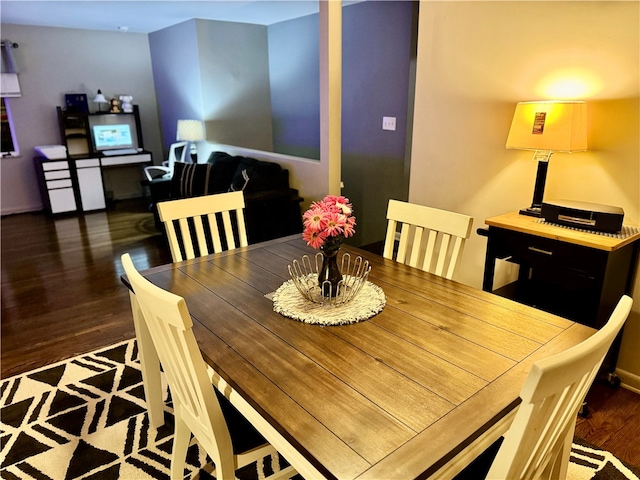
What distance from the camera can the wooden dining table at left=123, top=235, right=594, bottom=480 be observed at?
93cm

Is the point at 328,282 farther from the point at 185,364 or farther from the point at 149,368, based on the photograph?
the point at 149,368

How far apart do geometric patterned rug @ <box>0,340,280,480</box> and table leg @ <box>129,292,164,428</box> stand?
9 centimetres

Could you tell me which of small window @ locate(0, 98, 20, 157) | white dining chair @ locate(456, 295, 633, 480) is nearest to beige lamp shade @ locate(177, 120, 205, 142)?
small window @ locate(0, 98, 20, 157)

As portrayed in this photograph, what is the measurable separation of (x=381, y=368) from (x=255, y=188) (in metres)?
3.15

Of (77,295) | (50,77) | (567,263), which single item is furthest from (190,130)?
(567,263)

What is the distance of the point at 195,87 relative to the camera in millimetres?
5719

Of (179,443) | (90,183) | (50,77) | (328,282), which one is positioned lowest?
(179,443)

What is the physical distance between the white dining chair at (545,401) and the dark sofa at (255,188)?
3.19 meters

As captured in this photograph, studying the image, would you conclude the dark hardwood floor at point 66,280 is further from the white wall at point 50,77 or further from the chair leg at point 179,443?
the chair leg at point 179,443

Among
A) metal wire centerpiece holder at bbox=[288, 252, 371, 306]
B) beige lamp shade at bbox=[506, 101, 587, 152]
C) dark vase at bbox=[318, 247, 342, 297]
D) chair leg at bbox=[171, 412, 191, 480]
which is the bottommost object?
chair leg at bbox=[171, 412, 191, 480]

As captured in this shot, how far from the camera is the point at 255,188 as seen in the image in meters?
4.12

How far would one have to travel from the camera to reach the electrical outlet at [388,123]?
168 inches

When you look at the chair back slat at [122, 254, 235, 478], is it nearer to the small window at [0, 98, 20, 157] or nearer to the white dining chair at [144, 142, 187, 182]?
the white dining chair at [144, 142, 187, 182]

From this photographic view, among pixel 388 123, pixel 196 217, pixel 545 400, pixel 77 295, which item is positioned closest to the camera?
pixel 545 400
